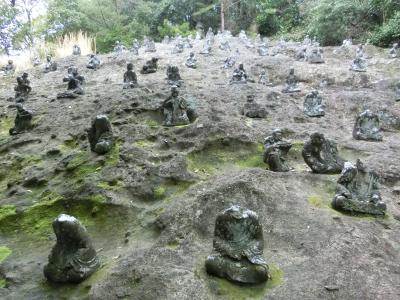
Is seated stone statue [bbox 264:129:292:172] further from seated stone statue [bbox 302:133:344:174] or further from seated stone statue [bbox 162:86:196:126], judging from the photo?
seated stone statue [bbox 162:86:196:126]

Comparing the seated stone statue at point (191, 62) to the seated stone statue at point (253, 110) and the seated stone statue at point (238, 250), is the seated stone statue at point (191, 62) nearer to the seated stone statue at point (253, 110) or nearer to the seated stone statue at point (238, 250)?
the seated stone statue at point (253, 110)

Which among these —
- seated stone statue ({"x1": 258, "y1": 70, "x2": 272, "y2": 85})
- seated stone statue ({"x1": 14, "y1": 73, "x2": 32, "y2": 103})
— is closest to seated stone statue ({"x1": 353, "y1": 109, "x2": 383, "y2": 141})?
seated stone statue ({"x1": 258, "y1": 70, "x2": 272, "y2": 85})

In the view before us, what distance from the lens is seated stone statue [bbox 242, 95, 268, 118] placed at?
1000cm

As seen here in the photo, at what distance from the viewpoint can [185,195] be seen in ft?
21.8

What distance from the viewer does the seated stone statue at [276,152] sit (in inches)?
299

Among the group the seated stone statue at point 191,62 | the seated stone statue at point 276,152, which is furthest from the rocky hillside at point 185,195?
the seated stone statue at point 191,62

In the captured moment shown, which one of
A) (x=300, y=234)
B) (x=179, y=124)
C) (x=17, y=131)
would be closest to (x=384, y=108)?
(x=179, y=124)

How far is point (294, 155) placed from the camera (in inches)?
335

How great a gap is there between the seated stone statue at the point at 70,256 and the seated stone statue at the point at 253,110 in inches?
226

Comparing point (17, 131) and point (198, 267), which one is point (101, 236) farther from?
point (17, 131)

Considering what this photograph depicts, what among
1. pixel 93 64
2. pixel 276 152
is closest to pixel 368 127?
pixel 276 152

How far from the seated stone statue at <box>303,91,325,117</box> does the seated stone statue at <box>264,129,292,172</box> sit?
2.85 m

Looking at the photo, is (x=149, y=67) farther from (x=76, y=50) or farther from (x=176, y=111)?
(x=76, y=50)

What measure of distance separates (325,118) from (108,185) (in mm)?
5890
